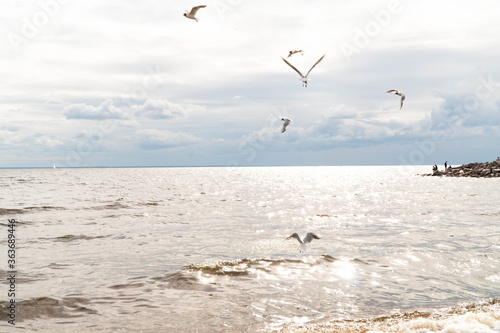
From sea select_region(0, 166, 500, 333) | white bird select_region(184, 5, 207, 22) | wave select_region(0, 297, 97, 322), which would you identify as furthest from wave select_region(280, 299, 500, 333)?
white bird select_region(184, 5, 207, 22)

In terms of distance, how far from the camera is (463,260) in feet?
51.6

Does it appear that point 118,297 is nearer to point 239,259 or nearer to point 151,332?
point 151,332

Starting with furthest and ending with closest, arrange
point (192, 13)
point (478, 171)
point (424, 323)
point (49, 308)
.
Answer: point (478, 171)
point (192, 13)
point (49, 308)
point (424, 323)

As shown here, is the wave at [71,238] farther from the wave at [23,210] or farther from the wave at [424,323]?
the wave at [424,323]

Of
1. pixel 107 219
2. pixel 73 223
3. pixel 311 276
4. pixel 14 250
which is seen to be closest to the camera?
pixel 311 276

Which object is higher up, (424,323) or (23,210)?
(23,210)

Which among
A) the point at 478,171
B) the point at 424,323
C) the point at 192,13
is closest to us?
the point at 424,323

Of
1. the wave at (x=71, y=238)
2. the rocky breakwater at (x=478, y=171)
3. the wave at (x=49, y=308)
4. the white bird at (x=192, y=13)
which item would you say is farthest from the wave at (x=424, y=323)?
the rocky breakwater at (x=478, y=171)

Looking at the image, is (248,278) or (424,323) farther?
(248,278)

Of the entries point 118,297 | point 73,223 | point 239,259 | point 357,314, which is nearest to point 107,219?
point 73,223

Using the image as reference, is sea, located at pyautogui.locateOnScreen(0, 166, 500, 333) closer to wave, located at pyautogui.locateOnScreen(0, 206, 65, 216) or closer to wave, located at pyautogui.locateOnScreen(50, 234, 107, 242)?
wave, located at pyautogui.locateOnScreen(50, 234, 107, 242)

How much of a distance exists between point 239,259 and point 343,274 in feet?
14.0

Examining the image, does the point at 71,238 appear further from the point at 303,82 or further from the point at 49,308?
the point at 303,82

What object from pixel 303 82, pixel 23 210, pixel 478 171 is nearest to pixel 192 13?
pixel 303 82
